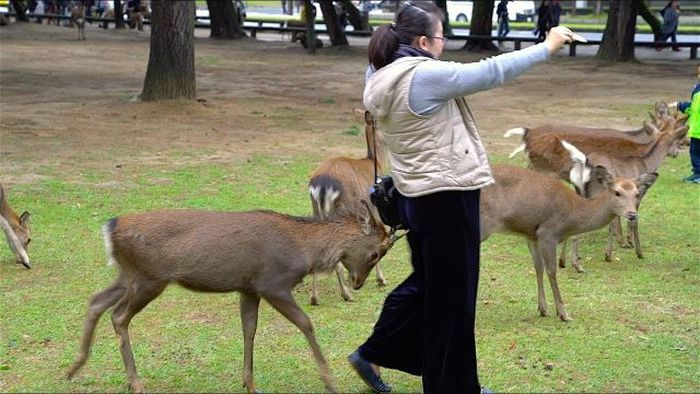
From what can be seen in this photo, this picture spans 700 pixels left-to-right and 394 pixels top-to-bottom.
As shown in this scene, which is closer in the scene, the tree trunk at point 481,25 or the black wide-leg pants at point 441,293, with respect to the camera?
the black wide-leg pants at point 441,293

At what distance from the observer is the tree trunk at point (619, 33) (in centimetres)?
2588

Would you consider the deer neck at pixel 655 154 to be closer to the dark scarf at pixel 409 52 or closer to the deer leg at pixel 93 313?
the dark scarf at pixel 409 52

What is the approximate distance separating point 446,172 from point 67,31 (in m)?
36.1

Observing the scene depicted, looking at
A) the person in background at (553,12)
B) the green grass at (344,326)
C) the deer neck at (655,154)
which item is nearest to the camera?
the green grass at (344,326)

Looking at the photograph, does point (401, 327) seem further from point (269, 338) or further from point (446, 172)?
point (269, 338)

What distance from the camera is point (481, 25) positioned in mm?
32250

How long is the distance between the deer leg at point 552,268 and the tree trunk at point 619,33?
66.6 ft

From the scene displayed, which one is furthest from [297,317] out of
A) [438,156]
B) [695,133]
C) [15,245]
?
[695,133]

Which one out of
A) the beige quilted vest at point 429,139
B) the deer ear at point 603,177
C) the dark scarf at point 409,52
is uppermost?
the dark scarf at point 409,52

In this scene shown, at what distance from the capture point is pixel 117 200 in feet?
32.9

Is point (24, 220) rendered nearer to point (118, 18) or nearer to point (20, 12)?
point (118, 18)

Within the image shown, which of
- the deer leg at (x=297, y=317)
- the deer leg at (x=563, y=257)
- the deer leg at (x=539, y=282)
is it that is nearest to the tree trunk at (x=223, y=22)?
the deer leg at (x=563, y=257)

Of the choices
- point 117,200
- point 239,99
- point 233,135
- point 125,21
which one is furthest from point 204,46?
point 117,200

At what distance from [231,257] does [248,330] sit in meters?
0.43
